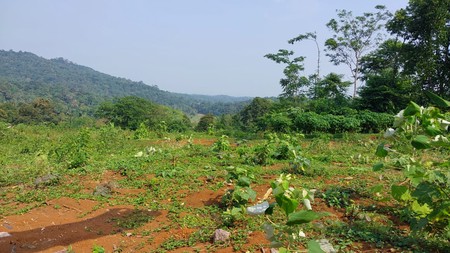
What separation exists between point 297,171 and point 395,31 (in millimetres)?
15642

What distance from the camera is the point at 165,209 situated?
4441mm

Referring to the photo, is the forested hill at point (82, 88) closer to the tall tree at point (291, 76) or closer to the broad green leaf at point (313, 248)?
the tall tree at point (291, 76)

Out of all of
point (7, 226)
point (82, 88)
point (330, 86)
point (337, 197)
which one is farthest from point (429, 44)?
point (82, 88)

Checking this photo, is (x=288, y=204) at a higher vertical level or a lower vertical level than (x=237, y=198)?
higher

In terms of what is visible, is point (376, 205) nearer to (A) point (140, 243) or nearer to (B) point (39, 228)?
(A) point (140, 243)

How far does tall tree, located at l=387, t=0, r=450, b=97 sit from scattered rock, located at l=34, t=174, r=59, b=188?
49.8 ft

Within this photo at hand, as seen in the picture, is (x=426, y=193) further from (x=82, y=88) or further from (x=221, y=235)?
(x=82, y=88)

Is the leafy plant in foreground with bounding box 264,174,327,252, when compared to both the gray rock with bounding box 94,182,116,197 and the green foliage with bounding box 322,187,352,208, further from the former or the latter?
the gray rock with bounding box 94,182,116,197

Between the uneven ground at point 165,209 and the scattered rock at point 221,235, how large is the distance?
5 centimetres

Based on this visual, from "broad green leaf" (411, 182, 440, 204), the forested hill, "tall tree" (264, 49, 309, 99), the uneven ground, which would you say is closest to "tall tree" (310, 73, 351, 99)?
"tall tree" (264, 49, 309, 99)

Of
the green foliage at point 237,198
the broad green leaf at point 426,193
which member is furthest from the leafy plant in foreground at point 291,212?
the green foliage at point 237,198

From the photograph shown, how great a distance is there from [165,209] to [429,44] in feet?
49.1

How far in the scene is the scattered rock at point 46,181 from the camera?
5.49 metres

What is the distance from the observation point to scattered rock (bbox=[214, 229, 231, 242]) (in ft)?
11.3
